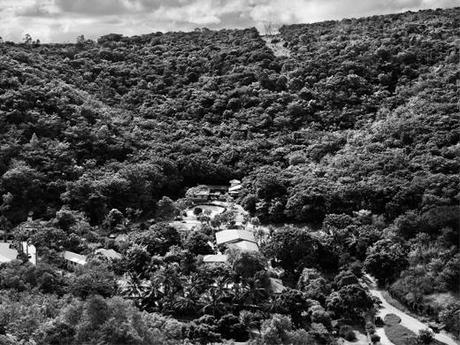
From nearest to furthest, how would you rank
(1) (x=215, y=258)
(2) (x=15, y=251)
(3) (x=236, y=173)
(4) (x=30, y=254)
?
(2) (x=15, y=251), (4) (x=30, y=254), (1) (x=215, y=258), (3) (x=236, y=173)

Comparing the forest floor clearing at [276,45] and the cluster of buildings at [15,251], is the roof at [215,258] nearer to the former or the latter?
the cluster of buildings at [15,251]

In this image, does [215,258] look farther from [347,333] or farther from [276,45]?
[276,45]

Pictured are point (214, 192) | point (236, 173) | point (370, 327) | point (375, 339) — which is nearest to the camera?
point (375, 339)

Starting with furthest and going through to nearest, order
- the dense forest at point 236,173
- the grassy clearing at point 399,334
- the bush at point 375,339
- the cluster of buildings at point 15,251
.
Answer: the cluster of buildings at point 15,251
the dense forest at point 236,173
the bush at point 375,339
the grassy clearing at point 399,334

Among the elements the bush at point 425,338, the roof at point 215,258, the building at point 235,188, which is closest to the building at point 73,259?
the roof at point 215,258

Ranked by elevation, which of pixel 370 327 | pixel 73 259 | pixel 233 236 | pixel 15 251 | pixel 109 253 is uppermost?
pixel 233 236

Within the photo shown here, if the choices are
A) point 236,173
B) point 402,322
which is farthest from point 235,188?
point 402,322
